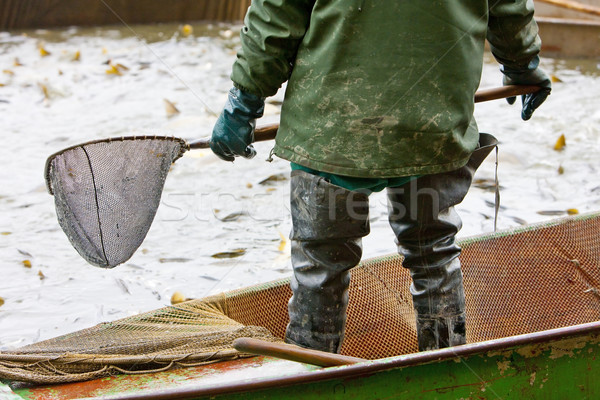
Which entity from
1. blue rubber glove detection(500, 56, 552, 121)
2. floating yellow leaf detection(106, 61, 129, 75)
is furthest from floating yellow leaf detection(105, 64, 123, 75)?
blue rubber glove detection(500, 56, 552, 121)

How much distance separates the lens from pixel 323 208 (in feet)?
6.67

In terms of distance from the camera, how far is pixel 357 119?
1.96m

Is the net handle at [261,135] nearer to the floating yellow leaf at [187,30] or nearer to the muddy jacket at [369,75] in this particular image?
the muddy jacket at [369,75]

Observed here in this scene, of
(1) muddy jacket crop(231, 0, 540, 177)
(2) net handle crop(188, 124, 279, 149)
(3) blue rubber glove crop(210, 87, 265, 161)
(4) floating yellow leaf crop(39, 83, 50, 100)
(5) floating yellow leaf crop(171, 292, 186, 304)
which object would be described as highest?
(1) muddy jacket crop(231, 0, 540, 177)

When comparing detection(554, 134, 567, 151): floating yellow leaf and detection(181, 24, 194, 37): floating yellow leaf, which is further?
detection(181, 24, 194, 37): floating yellow leaf

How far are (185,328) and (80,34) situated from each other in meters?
6.77

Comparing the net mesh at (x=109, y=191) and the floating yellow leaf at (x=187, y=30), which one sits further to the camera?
the floating yellow leaf at (x=187, y=30)

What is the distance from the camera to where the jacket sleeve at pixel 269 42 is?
1.93 metres

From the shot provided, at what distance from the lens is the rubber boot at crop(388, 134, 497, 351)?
7.02 feet

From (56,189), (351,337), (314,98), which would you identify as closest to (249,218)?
(351,337)

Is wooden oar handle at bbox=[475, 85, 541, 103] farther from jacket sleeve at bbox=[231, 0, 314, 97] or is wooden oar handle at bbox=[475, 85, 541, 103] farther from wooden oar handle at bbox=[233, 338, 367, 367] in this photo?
wooden oar handle at bbox=[233, 338, 367, 367]

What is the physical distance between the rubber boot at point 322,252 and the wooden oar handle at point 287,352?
30 cm

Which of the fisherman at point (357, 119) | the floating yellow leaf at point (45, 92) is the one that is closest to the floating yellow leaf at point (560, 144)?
the fisherman at point (357, 119)

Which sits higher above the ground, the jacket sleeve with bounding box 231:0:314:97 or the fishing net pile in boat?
the jacket sleeve with bounding box 231:0:314:97
